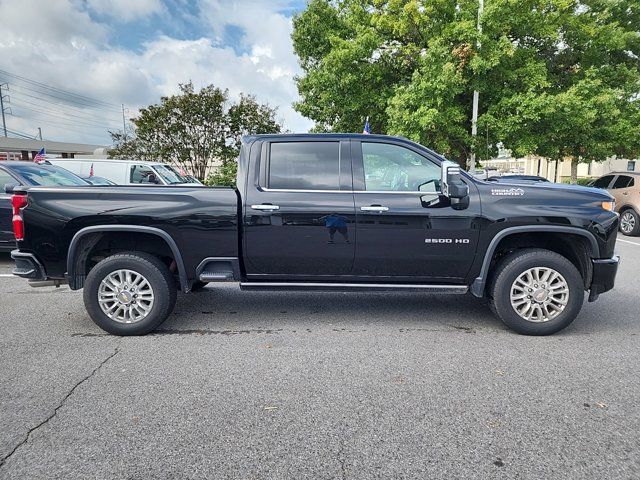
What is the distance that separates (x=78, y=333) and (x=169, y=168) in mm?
10192

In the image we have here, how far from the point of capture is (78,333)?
438 centimetres

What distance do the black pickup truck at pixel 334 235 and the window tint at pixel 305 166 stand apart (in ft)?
0.05

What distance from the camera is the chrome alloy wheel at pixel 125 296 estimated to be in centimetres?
425

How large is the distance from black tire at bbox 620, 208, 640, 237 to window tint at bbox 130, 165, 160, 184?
12851 mm

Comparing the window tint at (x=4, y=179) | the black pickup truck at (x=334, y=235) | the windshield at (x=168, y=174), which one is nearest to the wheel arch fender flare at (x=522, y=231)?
the black pickup truck at (x=334, y=235)


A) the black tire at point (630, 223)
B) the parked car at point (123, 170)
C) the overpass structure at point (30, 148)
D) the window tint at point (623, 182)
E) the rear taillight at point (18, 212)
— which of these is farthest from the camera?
the overpass structure at point (30, 148)

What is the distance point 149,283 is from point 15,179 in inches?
184

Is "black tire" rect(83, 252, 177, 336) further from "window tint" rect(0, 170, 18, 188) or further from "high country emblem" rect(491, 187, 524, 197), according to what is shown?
"window tint" rect(0, 170, 18, 188)

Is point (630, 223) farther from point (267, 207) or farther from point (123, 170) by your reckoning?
point (123, 170)

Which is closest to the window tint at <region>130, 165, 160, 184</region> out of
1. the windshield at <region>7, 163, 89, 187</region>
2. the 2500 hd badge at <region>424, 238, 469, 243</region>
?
the windshield at <region>7, 163, 89, 187</region>

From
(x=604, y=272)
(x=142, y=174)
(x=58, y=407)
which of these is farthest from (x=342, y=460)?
(x=142, y=174)

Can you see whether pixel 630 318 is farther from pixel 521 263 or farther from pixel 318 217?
pixel 318 217

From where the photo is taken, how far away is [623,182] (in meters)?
12.2

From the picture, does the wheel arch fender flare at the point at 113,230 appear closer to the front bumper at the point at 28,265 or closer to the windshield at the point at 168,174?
the front bumper at the point at 28,265
